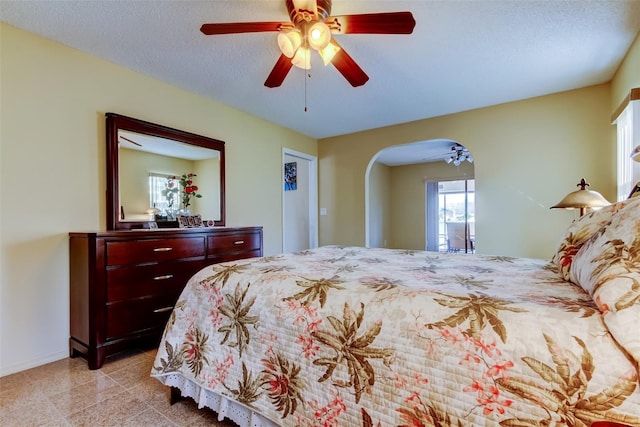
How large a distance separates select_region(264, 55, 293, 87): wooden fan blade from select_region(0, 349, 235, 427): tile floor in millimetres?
2136

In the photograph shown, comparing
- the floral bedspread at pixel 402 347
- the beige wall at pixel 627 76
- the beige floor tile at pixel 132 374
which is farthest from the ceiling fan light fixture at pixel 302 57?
the beige wall at pixel 627 76

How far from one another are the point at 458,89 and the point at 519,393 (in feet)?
9.96

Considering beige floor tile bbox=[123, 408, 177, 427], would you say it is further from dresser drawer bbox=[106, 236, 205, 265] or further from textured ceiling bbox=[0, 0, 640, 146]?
textured ceiling bbox=[0, 0, 640, 146]

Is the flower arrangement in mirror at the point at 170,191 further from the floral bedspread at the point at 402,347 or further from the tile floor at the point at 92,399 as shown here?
the floral bedspread at the point at 402,347

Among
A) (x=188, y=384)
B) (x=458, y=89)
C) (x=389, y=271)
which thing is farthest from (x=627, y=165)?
(x=188, y=384)

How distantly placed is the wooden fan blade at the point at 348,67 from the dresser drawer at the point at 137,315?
7.22ft

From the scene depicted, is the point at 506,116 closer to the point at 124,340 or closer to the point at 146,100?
the point at 146,100

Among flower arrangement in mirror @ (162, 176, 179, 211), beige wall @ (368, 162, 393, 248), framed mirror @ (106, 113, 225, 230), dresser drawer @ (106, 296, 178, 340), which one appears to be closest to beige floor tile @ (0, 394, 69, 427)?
dresser drawer @ (106, 296, 178, 340)

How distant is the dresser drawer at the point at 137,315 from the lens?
2084 mm

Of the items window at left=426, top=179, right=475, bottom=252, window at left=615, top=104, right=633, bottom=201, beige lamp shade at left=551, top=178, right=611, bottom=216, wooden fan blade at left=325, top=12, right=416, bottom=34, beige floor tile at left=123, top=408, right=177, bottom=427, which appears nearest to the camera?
beige floor tile at left=123, top=408, right=177, bottom=427

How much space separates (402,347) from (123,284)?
2.08 metres

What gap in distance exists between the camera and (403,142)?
13.6 feet

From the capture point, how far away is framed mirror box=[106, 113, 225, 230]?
8.14ft

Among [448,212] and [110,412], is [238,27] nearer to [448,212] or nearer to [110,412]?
[110,412]
